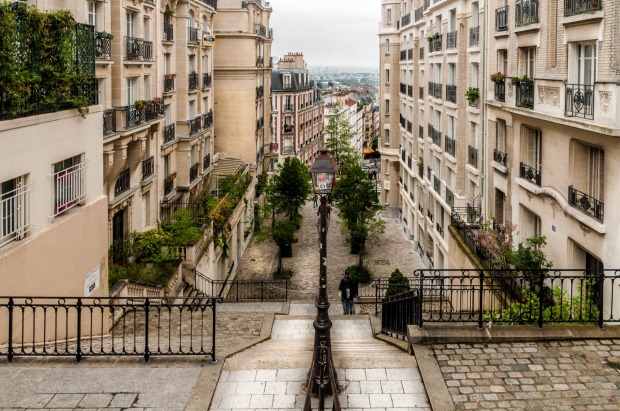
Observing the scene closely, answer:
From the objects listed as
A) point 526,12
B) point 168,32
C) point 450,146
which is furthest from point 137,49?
point 450,146

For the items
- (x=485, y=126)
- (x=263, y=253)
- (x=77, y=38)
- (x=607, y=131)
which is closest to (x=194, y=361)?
(x=77, y=38)

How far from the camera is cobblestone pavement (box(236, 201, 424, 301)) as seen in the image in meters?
32.6

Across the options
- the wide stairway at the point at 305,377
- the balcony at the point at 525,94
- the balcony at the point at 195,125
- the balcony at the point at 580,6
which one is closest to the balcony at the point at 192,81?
the balcony at the point at 195,125

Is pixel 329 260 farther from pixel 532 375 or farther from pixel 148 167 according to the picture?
pixel 532 375

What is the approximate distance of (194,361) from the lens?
10562 millimetres

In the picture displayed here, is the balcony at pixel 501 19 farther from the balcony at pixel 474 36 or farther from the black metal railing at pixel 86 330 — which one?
the black metal railing at pixel 86 330

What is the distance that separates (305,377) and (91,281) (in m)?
6.76

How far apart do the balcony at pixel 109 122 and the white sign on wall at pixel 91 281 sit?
258 inches

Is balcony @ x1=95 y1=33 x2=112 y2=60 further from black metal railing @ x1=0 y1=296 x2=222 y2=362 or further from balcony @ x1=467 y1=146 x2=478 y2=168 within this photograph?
balcony @ x1=467 y1=146 x2=478 y2=168

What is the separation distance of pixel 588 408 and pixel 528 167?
11.1 meters

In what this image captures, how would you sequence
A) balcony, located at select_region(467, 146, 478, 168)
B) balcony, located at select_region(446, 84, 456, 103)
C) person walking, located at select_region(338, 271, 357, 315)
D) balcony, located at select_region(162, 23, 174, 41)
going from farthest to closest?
balcony, located at select_region(446, 84, 456, 103) → balcony, located at select_region(162, 23, 174, 41) → balcony, located at select_region(467, 146, 478, 168) → person walking, located at select_region(338, 271, 357, 315)

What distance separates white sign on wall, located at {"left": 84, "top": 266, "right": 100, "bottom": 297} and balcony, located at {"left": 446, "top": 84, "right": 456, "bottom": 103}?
19.8 metres

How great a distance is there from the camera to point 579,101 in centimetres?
1409

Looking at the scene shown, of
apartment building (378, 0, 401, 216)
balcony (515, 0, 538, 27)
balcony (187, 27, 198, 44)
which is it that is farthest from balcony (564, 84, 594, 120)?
apartment building (378, 0, 401, 216)
